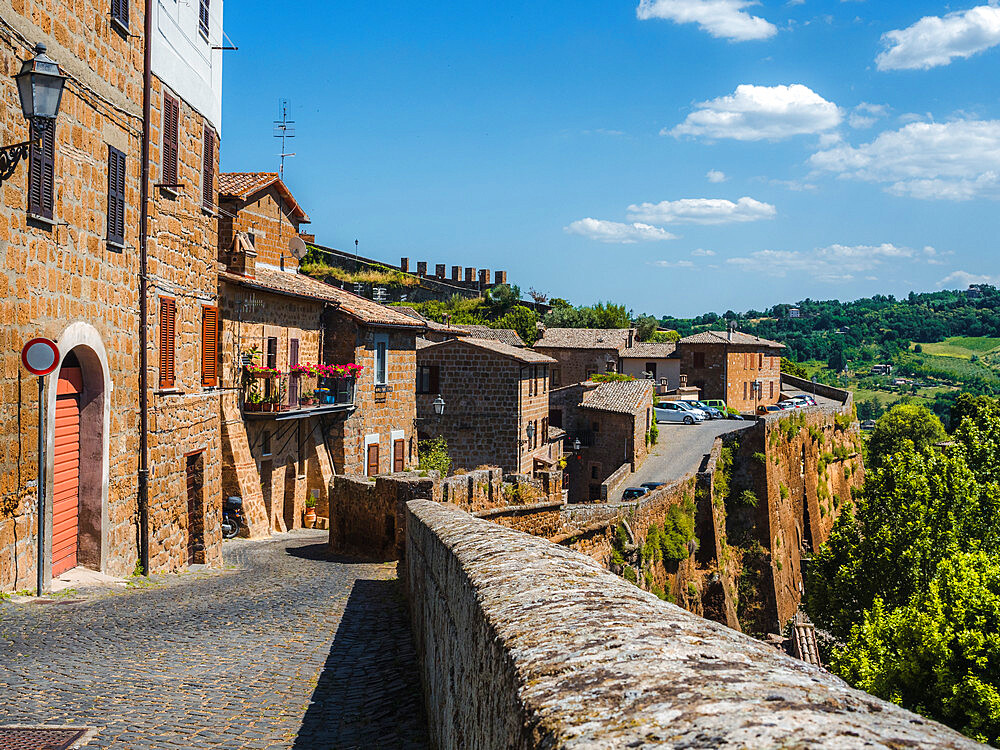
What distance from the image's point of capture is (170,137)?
13.8 meters

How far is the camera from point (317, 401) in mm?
23672

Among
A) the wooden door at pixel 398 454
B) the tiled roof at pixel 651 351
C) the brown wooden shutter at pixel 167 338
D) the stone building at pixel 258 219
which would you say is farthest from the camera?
the tiled roof at pixel 651 351

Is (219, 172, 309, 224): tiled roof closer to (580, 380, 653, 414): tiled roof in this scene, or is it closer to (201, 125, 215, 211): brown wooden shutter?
(201, 125, 215, 211): brown wooden shutter

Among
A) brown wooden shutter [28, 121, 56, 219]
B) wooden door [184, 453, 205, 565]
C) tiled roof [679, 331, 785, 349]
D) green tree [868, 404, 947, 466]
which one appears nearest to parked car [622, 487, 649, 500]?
wooden door [184, 453, 205, 565]

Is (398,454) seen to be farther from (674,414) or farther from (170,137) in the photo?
(674,414)

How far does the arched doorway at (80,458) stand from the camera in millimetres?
10898

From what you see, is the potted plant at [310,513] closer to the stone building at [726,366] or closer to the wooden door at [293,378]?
the wooden door at [293,378]

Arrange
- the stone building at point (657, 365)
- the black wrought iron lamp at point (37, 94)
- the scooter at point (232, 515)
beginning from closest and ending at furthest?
the black wrought iron lamp at point (37, 94)
the scooter at point (232, 515)
the stone building at point (657, 365)

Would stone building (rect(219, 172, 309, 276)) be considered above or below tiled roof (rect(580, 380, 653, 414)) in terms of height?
above

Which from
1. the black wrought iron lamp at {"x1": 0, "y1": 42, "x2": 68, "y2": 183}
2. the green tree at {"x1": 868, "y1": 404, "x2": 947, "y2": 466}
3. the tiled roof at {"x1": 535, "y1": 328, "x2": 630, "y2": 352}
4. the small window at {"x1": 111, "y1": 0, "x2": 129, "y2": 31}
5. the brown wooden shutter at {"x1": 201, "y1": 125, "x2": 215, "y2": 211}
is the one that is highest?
the small window at {"x1": 111, "y1": 0, "x2": 129, "y2": 31}

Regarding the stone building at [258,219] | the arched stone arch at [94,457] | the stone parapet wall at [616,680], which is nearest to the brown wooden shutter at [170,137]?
the arched stone arch at [94,457]

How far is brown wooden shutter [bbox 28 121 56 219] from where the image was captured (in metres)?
9.66

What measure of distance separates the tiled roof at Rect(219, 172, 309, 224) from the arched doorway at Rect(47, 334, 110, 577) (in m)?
12.0

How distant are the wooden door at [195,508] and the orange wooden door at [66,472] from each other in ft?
11.3
